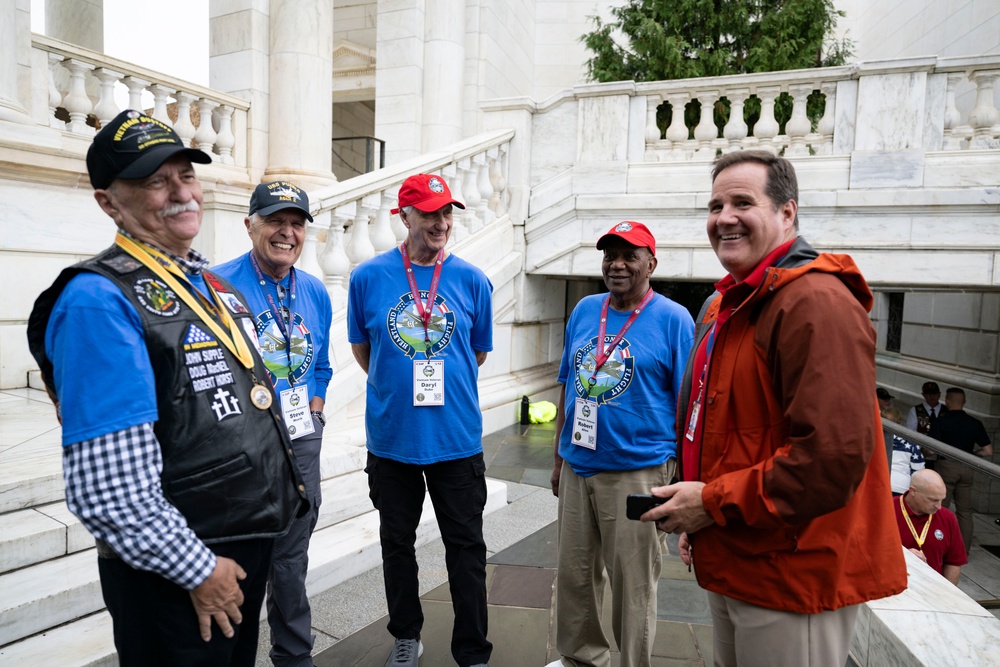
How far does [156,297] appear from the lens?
1538 millimetres

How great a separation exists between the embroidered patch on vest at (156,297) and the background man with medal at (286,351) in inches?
43.5

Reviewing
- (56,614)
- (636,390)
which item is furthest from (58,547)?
(636,390)

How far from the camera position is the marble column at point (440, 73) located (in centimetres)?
1177

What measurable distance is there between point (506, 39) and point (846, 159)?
9.20 metres

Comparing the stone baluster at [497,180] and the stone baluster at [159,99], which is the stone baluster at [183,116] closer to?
the stone baluster at [159,99]

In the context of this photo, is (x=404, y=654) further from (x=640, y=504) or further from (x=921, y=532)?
(x=921, y=532)

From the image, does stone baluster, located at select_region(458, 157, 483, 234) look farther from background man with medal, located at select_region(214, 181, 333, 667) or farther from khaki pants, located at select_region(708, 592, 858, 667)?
khaki pants, located at select_region(708, 592, 858, 667)

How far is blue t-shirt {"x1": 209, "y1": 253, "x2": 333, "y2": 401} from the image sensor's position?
2723mm

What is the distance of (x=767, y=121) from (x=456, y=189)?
365 centimetres

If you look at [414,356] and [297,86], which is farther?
[297,86]

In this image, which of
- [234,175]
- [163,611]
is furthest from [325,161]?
[163,611]

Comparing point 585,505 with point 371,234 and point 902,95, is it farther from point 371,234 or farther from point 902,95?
point 902,95

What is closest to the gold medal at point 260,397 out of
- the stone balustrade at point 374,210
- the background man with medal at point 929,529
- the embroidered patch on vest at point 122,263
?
the embroidered patch on vest at point 122,263

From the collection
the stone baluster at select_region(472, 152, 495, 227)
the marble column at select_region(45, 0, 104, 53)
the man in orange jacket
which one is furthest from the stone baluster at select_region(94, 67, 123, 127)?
the man in orange jacket
